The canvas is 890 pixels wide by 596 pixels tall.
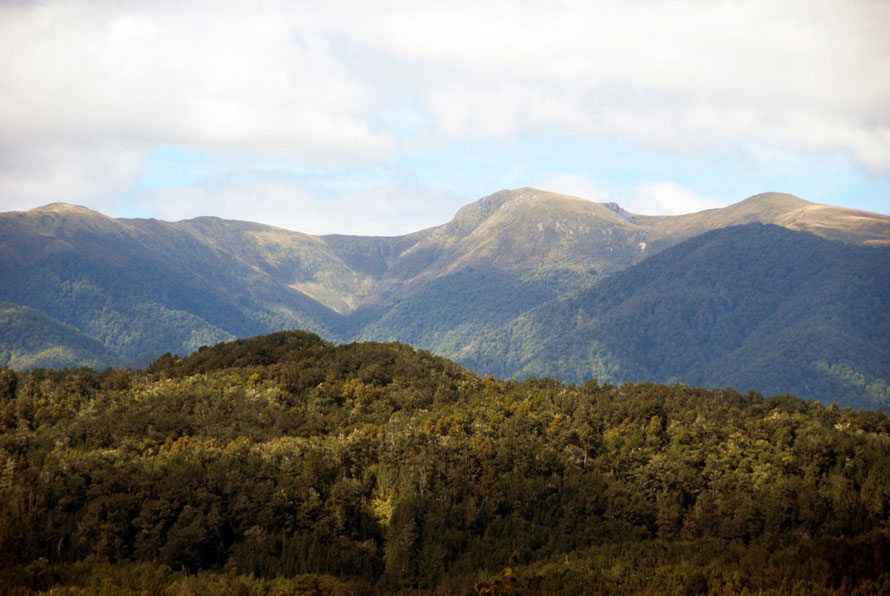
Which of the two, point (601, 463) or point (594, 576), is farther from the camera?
point (601, 463)

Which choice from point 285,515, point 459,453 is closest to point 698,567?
point 459,453

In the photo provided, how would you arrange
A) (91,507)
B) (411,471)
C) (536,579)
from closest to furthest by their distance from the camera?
(536,579) < (91,507) < (411,471)

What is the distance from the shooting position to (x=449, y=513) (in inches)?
6900

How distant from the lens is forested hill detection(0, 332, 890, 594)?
478 ft

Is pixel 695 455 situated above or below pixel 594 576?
above

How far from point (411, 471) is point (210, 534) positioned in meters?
42.1

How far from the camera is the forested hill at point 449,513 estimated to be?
14562 centimetres

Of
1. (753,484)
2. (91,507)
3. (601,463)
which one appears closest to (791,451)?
(753,484)

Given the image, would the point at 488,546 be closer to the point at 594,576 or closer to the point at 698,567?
the point at 594,576

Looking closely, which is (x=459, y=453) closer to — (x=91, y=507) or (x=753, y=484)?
(x=753, y=484)

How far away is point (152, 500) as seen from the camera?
16125 centimetres

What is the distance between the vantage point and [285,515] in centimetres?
17025

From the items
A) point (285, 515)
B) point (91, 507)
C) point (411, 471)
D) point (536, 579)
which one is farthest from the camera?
point (411, 471)

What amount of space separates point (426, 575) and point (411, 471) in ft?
78.8
